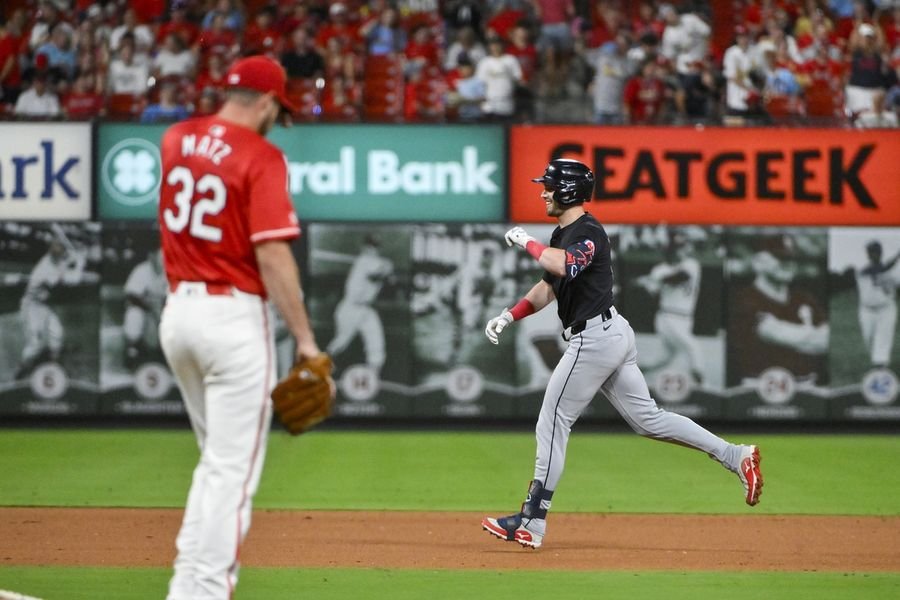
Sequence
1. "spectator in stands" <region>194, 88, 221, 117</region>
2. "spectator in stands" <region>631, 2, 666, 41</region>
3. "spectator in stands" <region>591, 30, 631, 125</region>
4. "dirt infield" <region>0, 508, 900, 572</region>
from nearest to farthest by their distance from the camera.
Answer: "dirt infield" <region>0, 508, 900, 572</region>
"spectator in stands" <region>194, 88, 221, 117</region>
"spectator in stands" <region>591, 30, 631, 125</region>
"spectator in stands" <region>631, 2, 666, 41</region>

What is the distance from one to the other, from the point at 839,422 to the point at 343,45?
7.58 m

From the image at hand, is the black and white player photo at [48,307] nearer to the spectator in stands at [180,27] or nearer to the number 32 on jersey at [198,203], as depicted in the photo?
the spectator in stands at [180,27]

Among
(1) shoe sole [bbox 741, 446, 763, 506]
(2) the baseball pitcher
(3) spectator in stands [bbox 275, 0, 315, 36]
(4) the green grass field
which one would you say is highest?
(3) spectator in stands [bbox 275, 0, 315, 36]

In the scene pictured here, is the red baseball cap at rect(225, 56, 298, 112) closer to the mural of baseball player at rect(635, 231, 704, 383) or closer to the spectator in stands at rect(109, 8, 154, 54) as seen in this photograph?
the mural of baseball player at rect(635, 231, 704, 383)

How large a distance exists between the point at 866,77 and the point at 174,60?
27.3ft

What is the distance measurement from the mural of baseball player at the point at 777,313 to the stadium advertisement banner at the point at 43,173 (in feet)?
25.6

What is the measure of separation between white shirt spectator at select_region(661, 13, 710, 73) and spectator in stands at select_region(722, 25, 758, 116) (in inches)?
22.8

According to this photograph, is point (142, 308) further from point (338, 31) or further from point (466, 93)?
point (466, 93)

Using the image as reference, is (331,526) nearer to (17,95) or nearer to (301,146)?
(301,146)

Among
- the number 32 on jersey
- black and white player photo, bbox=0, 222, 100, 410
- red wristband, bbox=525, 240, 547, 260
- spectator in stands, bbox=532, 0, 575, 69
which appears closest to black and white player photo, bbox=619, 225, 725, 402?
spectator in stands, bbox=532, 0, 575, 69

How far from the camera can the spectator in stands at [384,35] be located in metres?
18.7

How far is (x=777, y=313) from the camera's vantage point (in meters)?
17.4

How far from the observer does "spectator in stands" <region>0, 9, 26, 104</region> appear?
17969 millimetres

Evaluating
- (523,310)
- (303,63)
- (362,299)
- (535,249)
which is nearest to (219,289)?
(535,249)
